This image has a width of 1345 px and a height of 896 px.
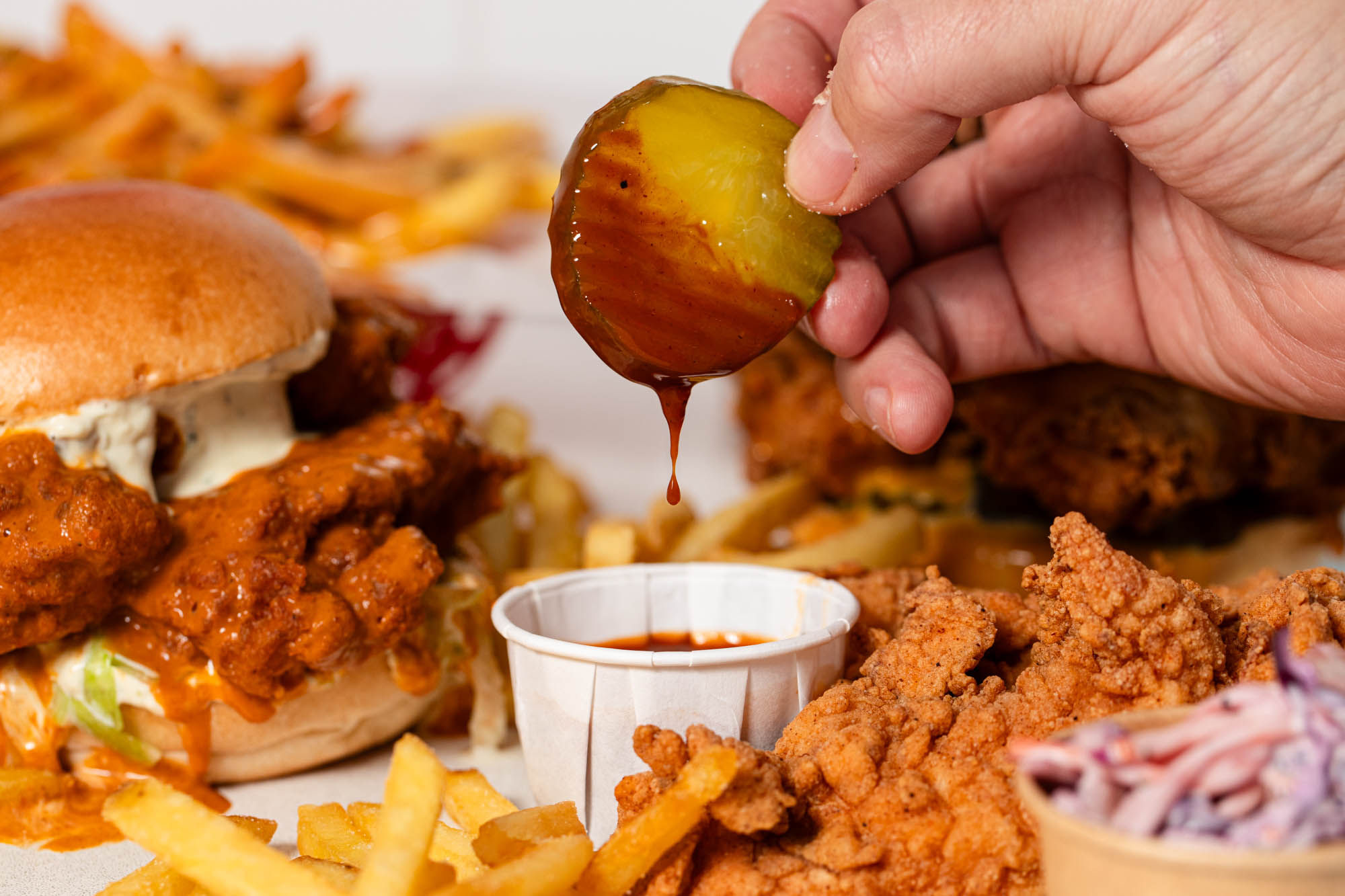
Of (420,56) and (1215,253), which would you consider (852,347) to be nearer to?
(1215,253)

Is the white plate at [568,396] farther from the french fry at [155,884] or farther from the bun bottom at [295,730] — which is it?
the french fry at [155,884]

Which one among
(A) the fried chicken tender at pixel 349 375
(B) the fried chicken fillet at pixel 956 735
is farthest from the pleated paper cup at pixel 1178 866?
(A) the fried chicken tender at pixel 349 375

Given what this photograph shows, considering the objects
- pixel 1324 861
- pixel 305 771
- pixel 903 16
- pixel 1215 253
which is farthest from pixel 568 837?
pixel 1215 253

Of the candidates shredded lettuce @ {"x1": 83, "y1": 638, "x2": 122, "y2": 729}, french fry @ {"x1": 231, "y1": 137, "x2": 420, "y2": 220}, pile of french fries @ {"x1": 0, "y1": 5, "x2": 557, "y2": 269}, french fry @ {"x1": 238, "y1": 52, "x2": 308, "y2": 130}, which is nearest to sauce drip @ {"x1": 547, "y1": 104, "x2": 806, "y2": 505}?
shredded lettuce @ {"x1": 83, "y1": 638, "x2": 122, "y2": 729}

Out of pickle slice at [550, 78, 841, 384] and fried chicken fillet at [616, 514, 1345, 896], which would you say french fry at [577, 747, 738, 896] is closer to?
fried chicken fillet at [616, 514, 1345, 896]

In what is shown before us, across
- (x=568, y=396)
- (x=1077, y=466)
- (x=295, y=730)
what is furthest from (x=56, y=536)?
(x=568, y=396)
